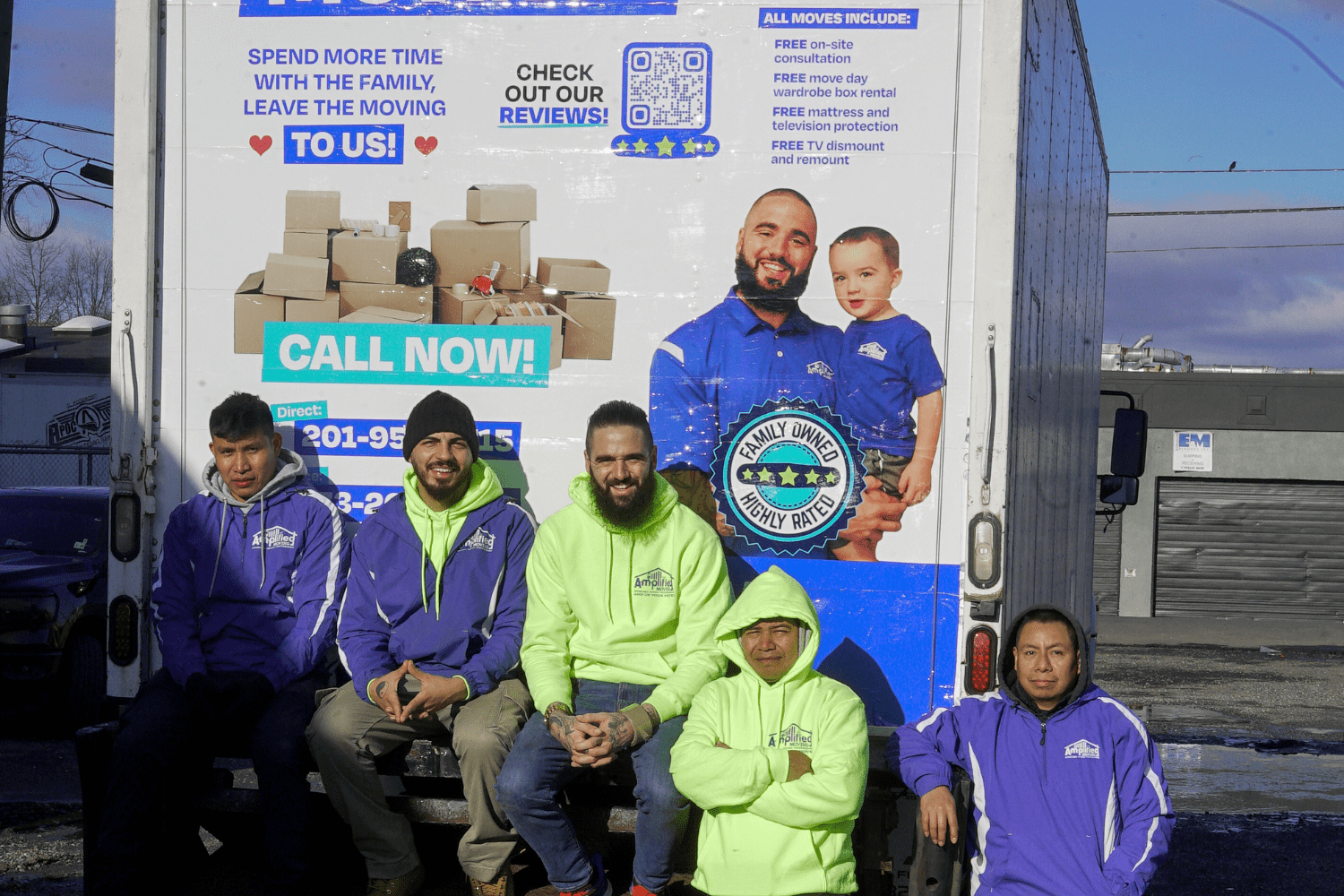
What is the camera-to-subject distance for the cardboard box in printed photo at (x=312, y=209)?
4289 mm

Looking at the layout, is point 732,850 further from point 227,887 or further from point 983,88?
point 983,88

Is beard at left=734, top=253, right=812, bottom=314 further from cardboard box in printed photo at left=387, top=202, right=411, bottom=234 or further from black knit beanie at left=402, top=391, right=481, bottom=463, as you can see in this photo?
cardboard box in printed photo at left=387, top=202, right=411, bottom=234

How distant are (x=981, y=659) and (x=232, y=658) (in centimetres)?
256

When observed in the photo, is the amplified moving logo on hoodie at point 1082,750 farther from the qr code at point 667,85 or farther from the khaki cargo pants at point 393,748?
the qr code at point 667,85

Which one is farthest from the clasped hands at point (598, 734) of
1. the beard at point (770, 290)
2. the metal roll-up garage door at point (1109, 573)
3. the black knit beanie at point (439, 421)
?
the metal roll-up garage door at point (1109, 573)

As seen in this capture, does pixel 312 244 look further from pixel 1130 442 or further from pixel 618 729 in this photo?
pixel 1130 442

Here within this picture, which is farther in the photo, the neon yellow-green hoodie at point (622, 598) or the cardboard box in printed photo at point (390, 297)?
the cardboard box in printed photo at point (390, 297)

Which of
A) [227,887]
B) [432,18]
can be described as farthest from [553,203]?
[227,887]

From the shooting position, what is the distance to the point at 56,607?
8.62m

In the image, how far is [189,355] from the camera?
4.36 meters

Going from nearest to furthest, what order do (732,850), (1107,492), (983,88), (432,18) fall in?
(732,850)
(983,88)
(432,18)
(1107,492)

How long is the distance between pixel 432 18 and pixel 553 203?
77cm

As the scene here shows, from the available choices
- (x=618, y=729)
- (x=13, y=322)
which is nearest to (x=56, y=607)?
(x=618, y=729)

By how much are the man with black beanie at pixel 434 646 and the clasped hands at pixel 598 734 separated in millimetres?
238
